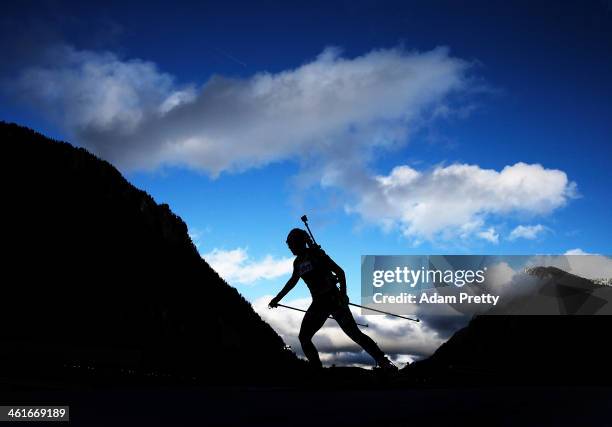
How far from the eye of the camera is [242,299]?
400 ft

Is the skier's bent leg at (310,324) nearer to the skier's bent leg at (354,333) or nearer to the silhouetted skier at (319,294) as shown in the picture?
the silhouetted skier at (319,294)

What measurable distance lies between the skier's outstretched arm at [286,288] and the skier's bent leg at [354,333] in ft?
2.99

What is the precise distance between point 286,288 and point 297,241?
815mm

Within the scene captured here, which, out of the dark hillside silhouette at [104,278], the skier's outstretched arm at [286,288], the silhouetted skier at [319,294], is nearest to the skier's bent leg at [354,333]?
the silhouetted skier at [319,294]

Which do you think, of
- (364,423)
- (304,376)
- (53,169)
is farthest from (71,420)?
(53,169)

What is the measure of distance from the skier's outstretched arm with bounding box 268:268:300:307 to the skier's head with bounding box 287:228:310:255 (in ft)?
1.11

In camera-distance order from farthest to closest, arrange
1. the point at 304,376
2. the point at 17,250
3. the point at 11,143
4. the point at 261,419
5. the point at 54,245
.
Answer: the point at 11,143 < the point at 54,245 < the point at 17,250 < the point at 304,376 < the point at 261,419

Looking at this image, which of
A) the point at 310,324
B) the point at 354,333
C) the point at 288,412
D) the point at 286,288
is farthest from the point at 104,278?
the point at 288,412

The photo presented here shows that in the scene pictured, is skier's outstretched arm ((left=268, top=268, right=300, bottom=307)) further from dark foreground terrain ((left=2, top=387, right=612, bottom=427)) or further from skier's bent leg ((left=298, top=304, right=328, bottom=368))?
dark foreground terrain ((left=2, top=387, right=612, bottom=427))

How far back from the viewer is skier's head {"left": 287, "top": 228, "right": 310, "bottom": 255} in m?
9.94

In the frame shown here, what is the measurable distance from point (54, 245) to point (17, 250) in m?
6.91

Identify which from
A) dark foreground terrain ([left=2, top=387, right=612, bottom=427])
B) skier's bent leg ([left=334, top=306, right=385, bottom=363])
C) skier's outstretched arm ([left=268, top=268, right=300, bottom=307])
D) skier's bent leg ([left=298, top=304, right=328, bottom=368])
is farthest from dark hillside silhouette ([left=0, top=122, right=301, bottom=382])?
dark foreground terrain ([left=2, top=387, right=612, bottom=427])

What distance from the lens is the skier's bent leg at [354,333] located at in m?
9.51

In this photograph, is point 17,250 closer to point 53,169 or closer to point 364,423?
point 53,169
